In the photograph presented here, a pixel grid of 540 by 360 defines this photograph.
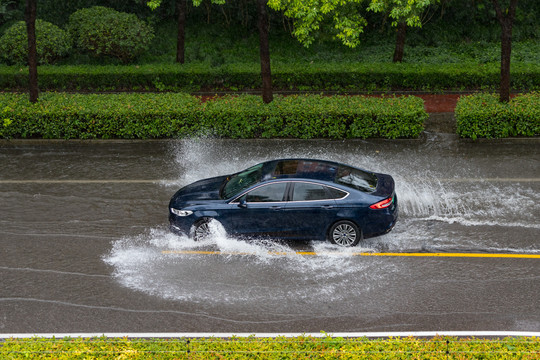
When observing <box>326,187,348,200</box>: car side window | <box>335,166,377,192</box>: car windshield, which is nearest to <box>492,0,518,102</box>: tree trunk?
<box>335,166,377,192</box>: car windshield

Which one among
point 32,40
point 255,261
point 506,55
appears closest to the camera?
point 255,261

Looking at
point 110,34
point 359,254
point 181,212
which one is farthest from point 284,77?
point 359,254

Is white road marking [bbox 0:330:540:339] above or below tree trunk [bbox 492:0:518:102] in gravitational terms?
below

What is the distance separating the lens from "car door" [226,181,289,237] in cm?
1102

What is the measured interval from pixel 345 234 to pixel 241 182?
7.55 feet

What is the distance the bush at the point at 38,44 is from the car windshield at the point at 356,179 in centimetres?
1608

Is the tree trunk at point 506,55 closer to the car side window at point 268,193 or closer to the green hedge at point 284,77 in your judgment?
the green hedge at point 284,77

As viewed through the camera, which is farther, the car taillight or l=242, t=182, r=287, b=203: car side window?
l=242, t=182, r=287, b=203: car side window

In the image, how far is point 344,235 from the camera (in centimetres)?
1105

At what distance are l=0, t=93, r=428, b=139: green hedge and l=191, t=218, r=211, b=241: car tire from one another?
6608mm

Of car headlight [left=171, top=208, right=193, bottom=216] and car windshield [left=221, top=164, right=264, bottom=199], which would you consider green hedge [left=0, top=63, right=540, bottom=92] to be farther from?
car headlight [left=171, top=208, right=193, bottom=216]

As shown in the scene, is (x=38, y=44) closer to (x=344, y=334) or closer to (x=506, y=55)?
(x=506, y=55)

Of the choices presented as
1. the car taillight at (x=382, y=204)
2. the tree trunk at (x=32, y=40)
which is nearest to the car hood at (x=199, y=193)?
the car taillight at (x=382, y=204)

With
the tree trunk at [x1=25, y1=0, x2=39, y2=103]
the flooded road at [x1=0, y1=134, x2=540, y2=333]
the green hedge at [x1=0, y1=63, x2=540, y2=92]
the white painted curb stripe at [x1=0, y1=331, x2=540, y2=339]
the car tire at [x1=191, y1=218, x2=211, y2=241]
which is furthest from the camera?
the green hedge at [x1=0, y1=63, x2=540, y2=92]
